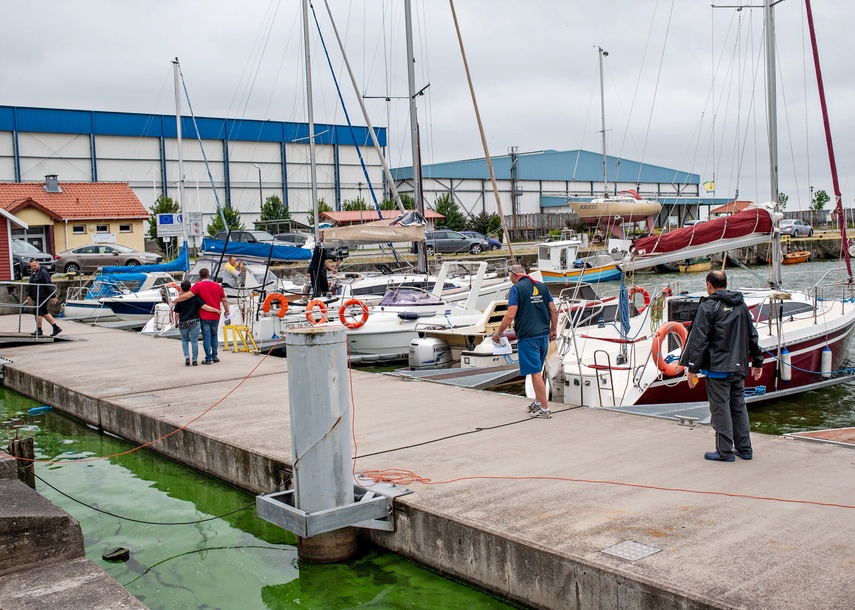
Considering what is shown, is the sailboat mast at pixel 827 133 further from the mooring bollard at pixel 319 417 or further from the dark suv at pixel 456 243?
the dark suv at pixel 456 243

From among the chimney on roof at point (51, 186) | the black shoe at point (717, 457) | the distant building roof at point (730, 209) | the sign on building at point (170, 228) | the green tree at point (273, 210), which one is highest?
the chimney on roof at point (51, 186)

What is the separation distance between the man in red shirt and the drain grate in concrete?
10.8m

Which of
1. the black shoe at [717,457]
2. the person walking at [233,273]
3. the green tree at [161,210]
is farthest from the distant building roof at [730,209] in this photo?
the green tree at [161,210]

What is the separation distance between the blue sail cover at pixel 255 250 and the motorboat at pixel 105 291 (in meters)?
3.08

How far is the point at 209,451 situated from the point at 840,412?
10.6m

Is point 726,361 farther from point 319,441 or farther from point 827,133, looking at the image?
point 827,133

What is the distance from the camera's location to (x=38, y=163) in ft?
189

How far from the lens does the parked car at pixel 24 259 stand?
35781 millimetres

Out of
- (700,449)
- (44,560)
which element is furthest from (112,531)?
(700,449)

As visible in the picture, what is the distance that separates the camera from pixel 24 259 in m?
37.5

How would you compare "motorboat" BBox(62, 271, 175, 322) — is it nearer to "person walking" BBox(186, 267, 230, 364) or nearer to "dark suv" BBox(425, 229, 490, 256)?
"person walking" BBox(186, 267, 230, 364)

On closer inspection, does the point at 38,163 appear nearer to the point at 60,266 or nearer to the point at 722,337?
the point at 60,266

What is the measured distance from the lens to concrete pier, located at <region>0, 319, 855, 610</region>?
5.03 metres

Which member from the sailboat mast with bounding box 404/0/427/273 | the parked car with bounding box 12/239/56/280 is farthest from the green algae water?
the parked car with bounding box 12/239/56/280
